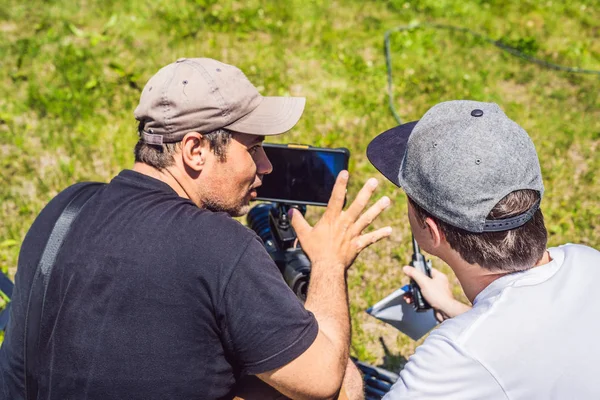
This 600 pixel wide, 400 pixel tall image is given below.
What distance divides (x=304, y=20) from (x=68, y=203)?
414cm

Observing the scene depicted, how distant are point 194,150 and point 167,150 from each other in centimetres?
11

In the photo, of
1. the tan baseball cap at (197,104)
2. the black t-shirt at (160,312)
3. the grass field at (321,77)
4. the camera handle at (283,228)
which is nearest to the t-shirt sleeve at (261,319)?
the black t-shirt at (160,312)

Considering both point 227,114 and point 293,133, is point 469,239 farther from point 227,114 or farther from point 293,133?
point 293,133

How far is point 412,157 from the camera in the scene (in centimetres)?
178

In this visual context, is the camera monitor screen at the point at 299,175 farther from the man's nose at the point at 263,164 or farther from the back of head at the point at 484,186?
the back of head at the point at 484,186

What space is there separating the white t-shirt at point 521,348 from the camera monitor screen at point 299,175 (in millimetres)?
1106

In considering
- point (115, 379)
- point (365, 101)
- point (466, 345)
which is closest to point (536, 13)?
point (365, 101)

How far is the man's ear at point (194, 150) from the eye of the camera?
207 centimetres

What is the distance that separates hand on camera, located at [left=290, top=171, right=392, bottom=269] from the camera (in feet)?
6.99

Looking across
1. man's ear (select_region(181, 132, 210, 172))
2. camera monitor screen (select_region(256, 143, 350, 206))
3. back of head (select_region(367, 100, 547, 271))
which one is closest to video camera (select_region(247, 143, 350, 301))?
camera monitor screen (select_region(256, 143, 350, 206))

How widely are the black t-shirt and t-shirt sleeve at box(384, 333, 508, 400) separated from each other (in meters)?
0.36

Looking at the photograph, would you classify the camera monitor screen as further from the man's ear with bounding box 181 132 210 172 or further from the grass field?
the grass field

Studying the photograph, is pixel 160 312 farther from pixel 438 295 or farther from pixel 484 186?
pixel 438 295

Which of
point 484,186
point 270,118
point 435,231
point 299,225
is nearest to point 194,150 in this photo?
point 270,118
